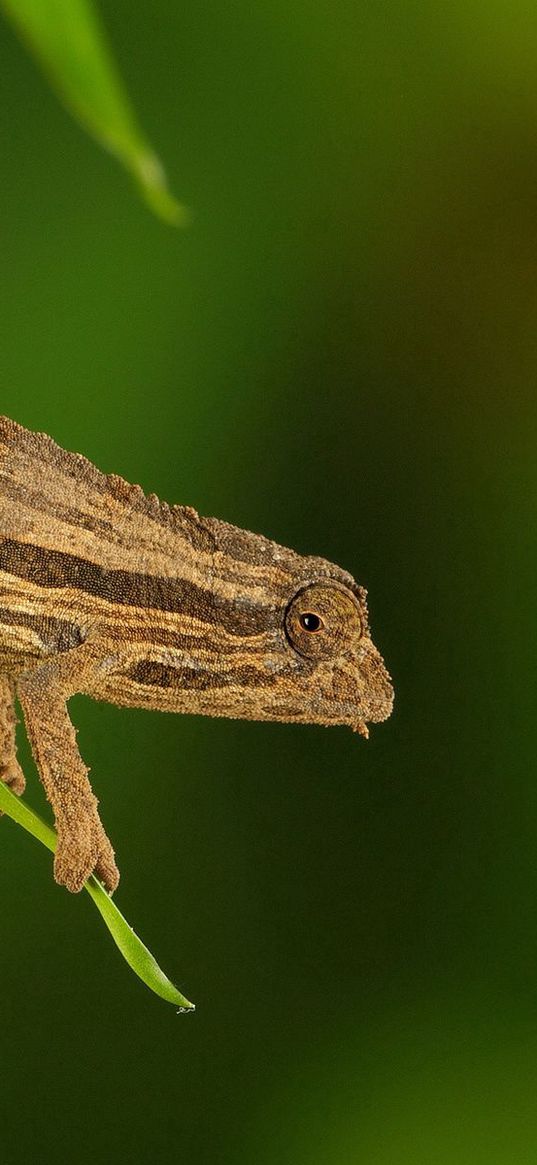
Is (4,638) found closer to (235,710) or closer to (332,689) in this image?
(235,710)

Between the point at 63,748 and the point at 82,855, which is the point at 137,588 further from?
the point at 82,855

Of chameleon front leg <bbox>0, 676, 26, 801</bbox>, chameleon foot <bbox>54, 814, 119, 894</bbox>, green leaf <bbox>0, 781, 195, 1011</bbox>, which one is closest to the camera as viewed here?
green leaf <bbox>0, 781, 195, 1011</bbox>

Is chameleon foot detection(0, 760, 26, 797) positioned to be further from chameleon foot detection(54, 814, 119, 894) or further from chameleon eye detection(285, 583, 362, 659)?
chameleon eye detection(285, 583, 362, 659)

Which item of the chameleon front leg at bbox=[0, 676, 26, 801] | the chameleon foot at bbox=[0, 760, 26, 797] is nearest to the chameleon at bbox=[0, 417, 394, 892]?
the chameleon front leg at bbox=[0, 676, 26, 801]

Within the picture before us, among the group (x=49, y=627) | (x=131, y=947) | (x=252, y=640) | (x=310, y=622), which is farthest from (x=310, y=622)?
(x=131, y=947)

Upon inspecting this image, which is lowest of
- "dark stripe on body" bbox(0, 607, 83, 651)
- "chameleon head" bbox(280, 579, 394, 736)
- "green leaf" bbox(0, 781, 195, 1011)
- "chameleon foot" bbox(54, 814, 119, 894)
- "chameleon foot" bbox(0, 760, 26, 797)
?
"green leaf" bbox(0, 781, 195, 1011)

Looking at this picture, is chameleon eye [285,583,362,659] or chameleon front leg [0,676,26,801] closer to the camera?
chameleon eye [285,583,362,659]
